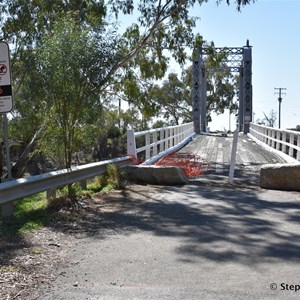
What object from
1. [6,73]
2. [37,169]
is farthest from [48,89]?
[37,169]

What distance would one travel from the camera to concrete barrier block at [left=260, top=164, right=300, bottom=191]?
9.77m

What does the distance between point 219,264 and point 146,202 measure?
377cm

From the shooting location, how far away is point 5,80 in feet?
24.1

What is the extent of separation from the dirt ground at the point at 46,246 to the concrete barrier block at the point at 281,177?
2910 millimetres

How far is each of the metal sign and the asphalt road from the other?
2256 millimetres

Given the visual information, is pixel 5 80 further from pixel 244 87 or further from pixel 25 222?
pixel 244 87

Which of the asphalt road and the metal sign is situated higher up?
the metal sign

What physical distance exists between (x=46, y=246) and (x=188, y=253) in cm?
170

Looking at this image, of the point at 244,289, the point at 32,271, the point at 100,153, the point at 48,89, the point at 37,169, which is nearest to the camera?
the point at 244,289

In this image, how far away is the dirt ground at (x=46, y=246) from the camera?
434 centimetres

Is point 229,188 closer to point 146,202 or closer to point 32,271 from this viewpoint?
point 146,202

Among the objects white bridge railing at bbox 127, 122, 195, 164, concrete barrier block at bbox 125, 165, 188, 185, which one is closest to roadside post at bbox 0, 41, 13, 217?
concrete barrier block at bbox 125, 165, 188, 185

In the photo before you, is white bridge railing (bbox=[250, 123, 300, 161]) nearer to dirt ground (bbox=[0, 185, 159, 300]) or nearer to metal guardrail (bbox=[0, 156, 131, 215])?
metal guardrail (bbox=[0, 156, 131, 215])

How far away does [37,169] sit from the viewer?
94.9 feet
